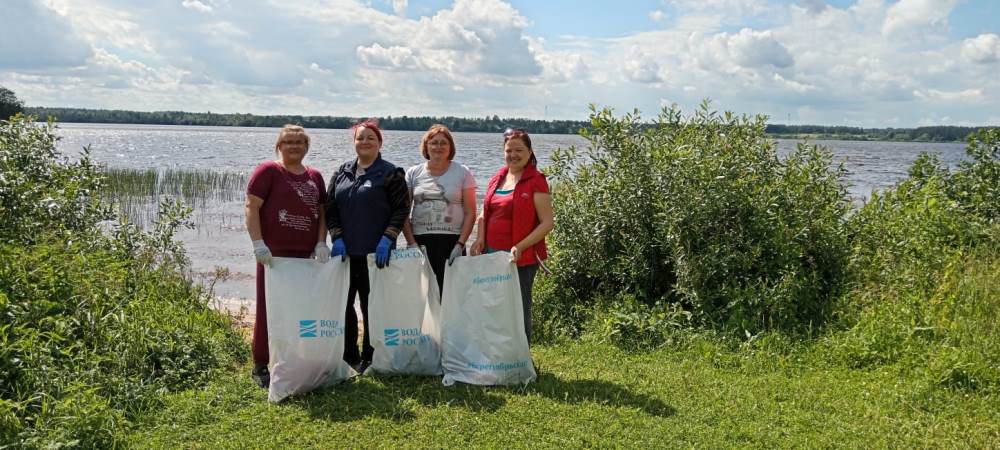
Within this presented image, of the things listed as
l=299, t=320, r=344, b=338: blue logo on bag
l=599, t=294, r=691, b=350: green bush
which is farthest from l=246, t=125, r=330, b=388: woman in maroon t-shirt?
l=599, t=294, r=691, b=350: green bush

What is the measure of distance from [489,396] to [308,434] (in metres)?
1.24

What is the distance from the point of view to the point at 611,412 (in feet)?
14.8

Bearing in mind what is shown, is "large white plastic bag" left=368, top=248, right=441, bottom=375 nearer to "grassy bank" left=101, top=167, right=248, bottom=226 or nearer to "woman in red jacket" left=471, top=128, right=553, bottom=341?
"woman in red jacket" left=471, top=128, right=553, bottom=341

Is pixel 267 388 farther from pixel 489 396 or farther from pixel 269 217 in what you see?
pixel 489 396

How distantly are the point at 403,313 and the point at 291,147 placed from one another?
146 centimetres

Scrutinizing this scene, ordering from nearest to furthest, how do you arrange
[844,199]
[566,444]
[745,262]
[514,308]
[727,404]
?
[566,444] < [727,404] < [514,308] < [745,262] < [844,199]

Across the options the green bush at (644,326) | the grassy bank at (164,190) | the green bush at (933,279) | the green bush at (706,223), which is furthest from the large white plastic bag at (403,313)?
the grassy bank at (164,190)

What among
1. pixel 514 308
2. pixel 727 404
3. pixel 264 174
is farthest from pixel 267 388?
pixel 727 404

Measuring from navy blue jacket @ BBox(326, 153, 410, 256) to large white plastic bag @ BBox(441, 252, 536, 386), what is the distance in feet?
1.95

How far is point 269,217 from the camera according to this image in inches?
193

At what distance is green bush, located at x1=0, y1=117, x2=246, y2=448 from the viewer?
4059 mm

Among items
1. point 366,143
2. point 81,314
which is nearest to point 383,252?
point 366,143

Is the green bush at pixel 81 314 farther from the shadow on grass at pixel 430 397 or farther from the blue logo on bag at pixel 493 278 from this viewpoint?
the blue logo on bag at pixel 493 278

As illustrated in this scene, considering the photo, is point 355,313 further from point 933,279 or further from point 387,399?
point 933,279
